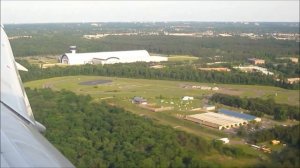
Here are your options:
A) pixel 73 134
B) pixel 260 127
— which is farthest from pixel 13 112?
pixel 260 127

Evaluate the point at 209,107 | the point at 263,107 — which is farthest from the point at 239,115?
the point at 209,107

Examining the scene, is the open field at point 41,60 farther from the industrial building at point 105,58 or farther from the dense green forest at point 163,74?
the dense green forest at point 163,74

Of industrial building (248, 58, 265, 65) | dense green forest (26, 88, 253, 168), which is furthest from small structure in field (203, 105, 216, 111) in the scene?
industrial building (248, 58, 265, 65)

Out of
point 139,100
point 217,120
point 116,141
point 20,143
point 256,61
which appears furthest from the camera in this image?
point 256,61

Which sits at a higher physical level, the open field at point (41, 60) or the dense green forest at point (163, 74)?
the dense green forest at point (163, 74)

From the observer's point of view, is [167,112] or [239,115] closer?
[239,115]

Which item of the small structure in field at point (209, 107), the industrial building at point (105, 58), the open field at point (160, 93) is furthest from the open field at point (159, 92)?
the industrial building at point (105, 58)

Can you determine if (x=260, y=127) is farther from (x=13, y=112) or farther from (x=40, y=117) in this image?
(x=13, y=112)

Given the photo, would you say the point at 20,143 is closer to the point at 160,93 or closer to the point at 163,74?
the point at 160,93
